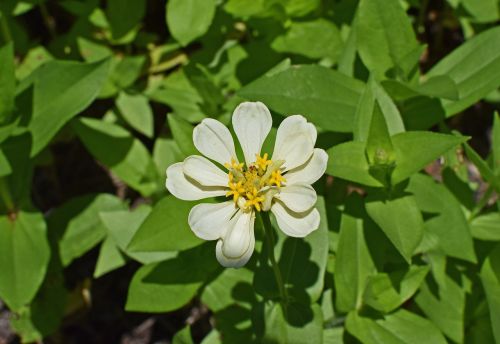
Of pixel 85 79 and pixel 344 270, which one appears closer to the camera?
pixel 344 270

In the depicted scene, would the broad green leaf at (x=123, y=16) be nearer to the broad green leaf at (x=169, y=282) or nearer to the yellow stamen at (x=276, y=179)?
the broad green leaf at (x=169, y=282)

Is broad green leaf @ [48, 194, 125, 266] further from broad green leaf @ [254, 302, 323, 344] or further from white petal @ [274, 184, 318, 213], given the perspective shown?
white petal @ [274, 184, 318, 213]

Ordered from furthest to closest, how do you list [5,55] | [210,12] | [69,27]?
[69,27]
[210,12]
[5,55]

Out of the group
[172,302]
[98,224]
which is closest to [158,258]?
[172,302]

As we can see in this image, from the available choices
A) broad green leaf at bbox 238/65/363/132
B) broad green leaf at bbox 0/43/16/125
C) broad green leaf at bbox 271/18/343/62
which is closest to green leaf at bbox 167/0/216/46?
broad green leaf at bbox 271/18/343/62

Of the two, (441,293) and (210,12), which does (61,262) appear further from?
(441,293)

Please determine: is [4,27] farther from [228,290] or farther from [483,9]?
[483,9]
